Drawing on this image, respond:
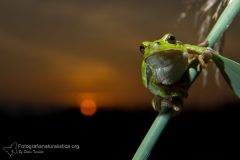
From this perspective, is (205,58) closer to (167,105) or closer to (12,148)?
(167,105)

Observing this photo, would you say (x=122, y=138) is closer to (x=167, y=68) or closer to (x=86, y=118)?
(x=86, y=118)

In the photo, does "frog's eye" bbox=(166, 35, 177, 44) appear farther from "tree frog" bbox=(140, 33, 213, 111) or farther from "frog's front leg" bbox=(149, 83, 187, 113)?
"frog's front leg" bbox=(149, 83, 187, 113)

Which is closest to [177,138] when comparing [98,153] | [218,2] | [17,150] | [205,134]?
[205,134]

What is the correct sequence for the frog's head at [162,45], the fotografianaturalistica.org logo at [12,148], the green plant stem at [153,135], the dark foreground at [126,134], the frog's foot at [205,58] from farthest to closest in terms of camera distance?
the dark foreground at [126,134] < the fotografianaturalistica.org logo at [12,148] < the frog's head at [162,45] < the frog's foot at [205,58] < the green plant stem at [153,135]

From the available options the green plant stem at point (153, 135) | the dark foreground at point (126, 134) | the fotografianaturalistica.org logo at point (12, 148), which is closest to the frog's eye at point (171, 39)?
the green plant stem at point (153, 135)

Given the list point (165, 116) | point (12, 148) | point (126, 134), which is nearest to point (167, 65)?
point (165, 116)

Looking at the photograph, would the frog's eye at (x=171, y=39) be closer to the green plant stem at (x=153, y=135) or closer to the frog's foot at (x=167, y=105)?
the frog's foot at (x=167, y=105)

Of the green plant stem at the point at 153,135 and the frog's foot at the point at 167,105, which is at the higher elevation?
the frog's foot at the point at 167,105
